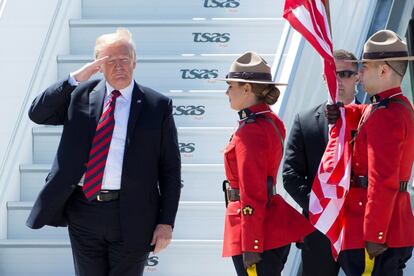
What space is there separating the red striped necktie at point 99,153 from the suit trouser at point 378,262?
1126mm

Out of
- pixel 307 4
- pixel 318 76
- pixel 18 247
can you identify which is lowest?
pixel 18 247

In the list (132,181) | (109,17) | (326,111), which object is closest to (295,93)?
(326,111)

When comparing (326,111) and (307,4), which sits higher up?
(307,4)

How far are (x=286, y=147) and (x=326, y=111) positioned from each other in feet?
1.96

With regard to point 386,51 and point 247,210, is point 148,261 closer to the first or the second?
point 247,210

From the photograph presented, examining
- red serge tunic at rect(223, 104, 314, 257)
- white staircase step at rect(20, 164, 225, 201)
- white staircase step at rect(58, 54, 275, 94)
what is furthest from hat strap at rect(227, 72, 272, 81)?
white staircase step at rect(58, 54, 275, 94)

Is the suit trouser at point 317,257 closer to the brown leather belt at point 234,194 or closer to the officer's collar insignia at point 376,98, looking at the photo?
the brown leather belt at point 234,194

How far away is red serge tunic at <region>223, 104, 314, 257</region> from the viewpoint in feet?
15.9

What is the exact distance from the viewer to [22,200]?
7113mm

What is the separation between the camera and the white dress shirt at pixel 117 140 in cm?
500

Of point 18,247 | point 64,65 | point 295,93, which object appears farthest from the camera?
point 64,65

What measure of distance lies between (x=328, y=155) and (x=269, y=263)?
1.80 feet

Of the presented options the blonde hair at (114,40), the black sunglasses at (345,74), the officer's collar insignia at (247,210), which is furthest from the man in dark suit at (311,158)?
the blonde hair at (114,40)

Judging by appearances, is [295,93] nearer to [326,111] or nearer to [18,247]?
[326,111]
